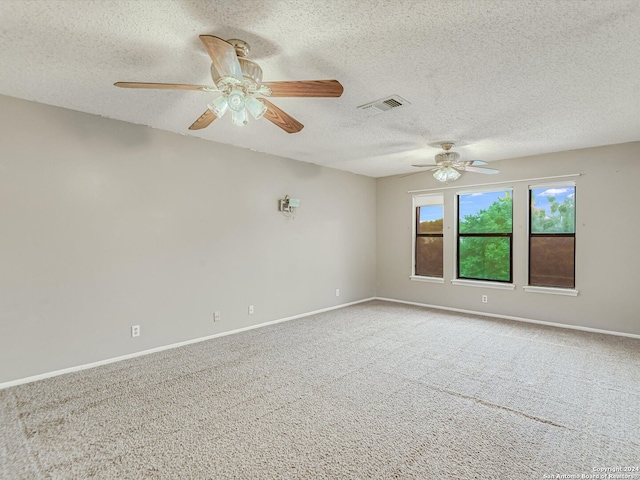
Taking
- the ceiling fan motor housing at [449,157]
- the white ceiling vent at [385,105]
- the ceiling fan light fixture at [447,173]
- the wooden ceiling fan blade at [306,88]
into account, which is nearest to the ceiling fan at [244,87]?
the wooden ceiling fan blade at [306,88]

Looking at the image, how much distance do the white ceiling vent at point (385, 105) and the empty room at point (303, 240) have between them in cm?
3

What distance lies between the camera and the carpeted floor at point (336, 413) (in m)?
1.88

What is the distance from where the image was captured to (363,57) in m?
2.22

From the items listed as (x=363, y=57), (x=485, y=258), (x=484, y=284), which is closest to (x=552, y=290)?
(x=484, y=284)

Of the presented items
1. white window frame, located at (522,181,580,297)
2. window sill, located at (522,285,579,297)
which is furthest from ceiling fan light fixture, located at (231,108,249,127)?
window sill, located at (522,285,579,297)

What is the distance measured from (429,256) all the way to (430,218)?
701mm

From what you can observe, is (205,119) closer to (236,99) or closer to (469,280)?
(236,99)

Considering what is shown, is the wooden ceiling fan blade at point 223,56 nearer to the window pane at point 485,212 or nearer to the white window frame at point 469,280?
the white window frame at point 469,280

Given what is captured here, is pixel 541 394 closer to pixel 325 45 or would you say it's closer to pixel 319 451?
pixel 319 451

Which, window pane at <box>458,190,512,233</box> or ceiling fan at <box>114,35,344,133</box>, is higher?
ceiling fan at <box>114,35,344,133</box>

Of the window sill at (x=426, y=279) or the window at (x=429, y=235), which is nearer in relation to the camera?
the window sill at (x=426, y=279)

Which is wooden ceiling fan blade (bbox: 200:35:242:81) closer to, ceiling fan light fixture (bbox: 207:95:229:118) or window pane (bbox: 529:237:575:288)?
ceiling fan light fixture (bbox: 207:95:229:118)

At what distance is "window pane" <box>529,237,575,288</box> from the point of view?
185 inches

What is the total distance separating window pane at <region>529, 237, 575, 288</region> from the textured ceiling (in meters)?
1.70
